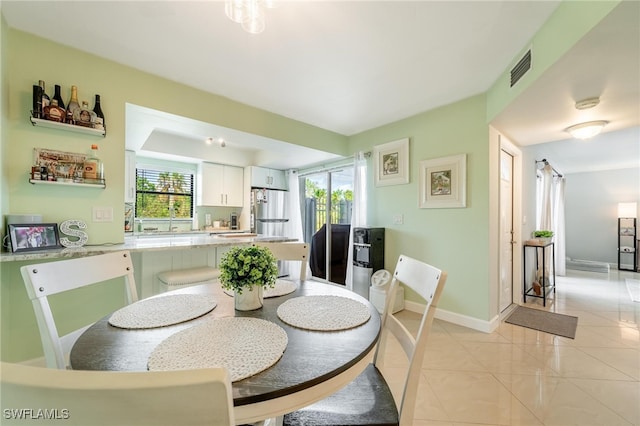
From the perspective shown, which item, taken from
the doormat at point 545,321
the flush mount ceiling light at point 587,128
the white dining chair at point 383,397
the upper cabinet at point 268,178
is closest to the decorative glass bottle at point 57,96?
the white dining chair at point 383,397

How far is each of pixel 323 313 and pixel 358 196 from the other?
2.96m

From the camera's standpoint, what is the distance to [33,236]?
1.76m

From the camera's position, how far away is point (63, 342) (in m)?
1.07

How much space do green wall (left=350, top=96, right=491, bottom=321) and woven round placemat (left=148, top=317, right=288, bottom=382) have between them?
2604 millimetres

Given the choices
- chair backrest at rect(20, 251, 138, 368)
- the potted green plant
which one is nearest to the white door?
the potted green plant

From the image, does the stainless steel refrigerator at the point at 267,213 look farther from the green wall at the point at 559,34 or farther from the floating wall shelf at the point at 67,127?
the green wall at the point at 559,34

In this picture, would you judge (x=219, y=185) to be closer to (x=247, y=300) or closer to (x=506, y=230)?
(x=247, y=300)

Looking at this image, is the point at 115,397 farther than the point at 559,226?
No

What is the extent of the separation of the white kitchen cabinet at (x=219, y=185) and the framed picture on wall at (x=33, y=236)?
8.97ft

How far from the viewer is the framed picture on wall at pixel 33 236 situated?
1.69 meters

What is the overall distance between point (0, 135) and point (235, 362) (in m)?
2.31

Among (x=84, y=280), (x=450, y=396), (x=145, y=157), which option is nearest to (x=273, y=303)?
(x=84, y=280)

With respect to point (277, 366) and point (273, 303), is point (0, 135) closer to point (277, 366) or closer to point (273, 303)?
point (273, 303)

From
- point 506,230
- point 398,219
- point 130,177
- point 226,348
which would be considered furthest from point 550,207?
point 130,177
